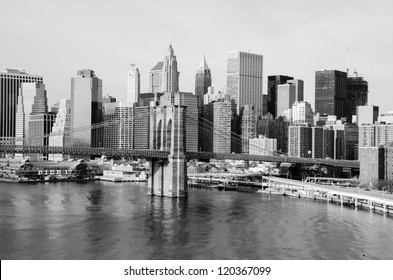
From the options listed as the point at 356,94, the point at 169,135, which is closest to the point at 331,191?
the point at 169,135

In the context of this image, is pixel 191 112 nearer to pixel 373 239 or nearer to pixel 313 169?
pixel 313 169

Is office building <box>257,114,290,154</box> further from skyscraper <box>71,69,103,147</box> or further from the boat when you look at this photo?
the boat

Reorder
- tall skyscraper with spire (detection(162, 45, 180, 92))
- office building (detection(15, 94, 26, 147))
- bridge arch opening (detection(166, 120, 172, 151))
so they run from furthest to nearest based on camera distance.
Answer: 1. tall skyscraper with spire (detection(162, 45, 180, 92))
2. office building (detection(15, 94, 26, 147))
3. bridge arch opening (detection(166, 120, 172, 151))

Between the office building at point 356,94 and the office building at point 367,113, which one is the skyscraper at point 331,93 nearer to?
the office building at point 356,94

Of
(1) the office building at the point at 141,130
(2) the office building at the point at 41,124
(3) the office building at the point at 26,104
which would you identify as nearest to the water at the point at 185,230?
(1) the office building at the point at 141,130

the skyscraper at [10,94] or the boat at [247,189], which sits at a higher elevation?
the skyscraper at [10,94]

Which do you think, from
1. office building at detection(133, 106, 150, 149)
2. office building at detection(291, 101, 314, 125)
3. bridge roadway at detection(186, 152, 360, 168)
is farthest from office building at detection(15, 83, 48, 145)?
bridge roadway at detection(186, 152, 360, 168)

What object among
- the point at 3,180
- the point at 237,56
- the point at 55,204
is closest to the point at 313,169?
the point at 3,180
